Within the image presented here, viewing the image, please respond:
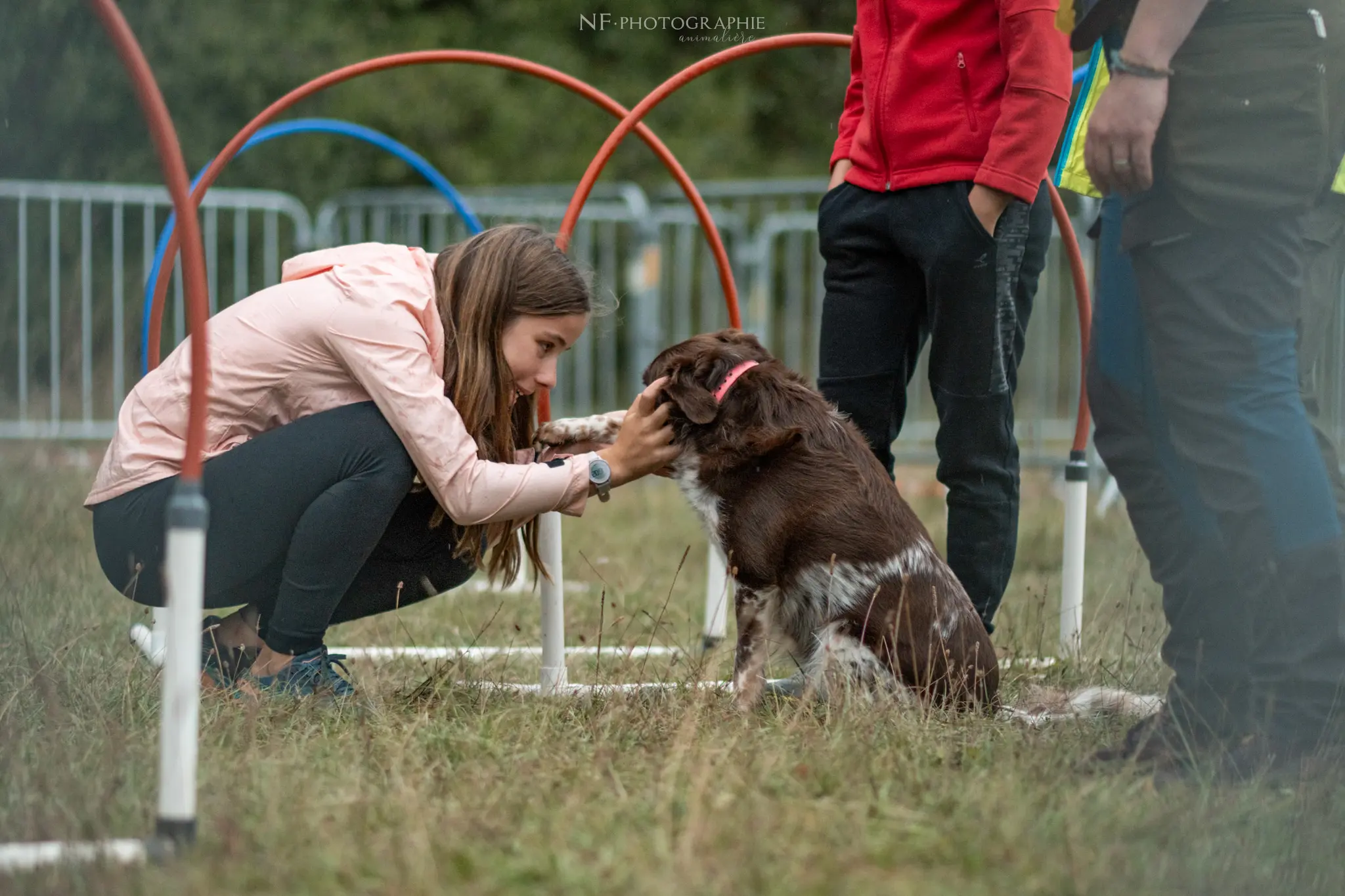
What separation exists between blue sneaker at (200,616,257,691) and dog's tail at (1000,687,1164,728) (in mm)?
1873

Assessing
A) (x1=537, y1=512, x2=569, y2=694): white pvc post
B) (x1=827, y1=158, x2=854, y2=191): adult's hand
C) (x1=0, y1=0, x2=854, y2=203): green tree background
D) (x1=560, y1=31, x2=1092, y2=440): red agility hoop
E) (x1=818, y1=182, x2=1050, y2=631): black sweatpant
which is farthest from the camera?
(x1=0, y1=0, x2=854, y2=203): green tree background

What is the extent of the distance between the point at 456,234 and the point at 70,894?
9.09 m

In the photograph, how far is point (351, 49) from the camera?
13484mm

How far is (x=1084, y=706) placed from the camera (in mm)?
3039

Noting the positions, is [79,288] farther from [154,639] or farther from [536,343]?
[536,343]

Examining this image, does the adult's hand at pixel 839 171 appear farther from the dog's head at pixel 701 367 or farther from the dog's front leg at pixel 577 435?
the dog's front leg at pixel 577 435

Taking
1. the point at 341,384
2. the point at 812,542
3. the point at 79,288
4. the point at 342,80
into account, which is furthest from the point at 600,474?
the point at 79,288

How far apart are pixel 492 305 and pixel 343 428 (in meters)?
0.46

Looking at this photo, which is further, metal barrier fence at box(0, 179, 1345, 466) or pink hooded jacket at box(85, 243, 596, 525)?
metal barrier fence at box(0, 179, 1345, 466)

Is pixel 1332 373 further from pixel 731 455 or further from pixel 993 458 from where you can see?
pixel 731 455

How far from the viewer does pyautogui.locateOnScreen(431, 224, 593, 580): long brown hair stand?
3.05 meters

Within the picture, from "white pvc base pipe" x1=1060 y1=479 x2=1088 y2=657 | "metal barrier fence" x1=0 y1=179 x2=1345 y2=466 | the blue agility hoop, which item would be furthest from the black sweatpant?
"metal barrier fence" x1=0 y1=179 x2=1345 y2=466

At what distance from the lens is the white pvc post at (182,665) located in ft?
6.30

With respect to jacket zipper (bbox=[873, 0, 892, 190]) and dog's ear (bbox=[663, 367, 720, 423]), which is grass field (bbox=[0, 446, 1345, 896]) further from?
jacket zipper (bbox=[873, 0, 892, 190])
